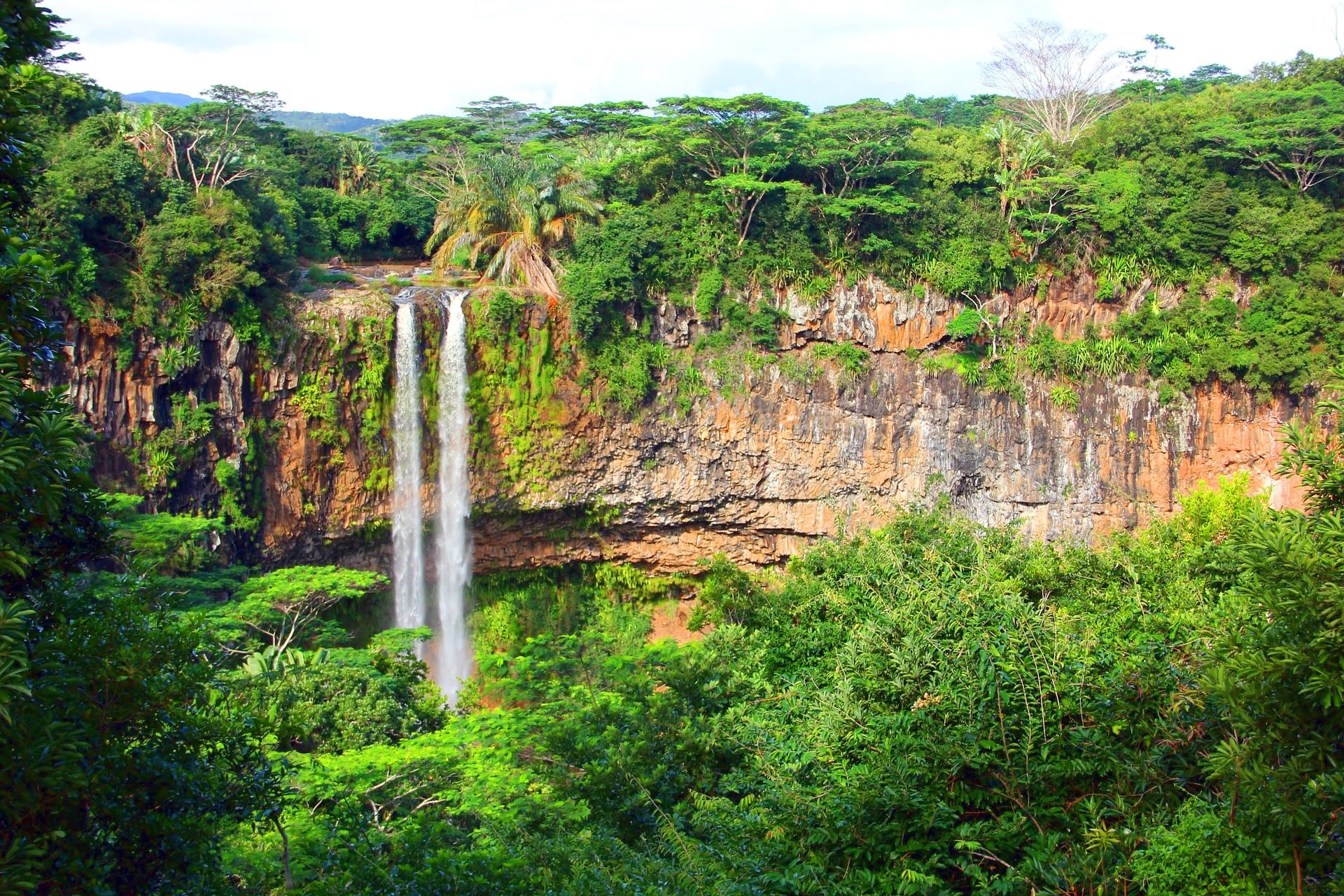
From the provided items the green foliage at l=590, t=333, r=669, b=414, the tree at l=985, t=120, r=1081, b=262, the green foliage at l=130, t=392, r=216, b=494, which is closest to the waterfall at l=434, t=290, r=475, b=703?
the green foliage at l=590, t=333, r=669, b=414

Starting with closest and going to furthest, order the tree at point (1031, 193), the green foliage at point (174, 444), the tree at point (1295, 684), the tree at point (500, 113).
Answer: the tree at point (1295, 684)
the green foliage at point (174, 444)
the tree at point (1031, 193)
the tree at point (500, 113)

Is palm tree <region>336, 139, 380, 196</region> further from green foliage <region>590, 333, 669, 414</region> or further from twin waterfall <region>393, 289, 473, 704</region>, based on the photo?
green foliage <region>590, 333, 669, 414</region>

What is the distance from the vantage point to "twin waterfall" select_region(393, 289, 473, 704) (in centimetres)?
1856

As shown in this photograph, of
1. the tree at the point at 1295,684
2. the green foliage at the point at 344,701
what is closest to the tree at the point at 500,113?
the green foliage at the point at 344,701

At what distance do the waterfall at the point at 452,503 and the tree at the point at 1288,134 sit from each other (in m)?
17.0

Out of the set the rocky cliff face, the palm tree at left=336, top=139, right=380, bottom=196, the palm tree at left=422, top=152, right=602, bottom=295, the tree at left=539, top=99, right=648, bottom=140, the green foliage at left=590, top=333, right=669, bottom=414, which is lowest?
the rocky cliff face

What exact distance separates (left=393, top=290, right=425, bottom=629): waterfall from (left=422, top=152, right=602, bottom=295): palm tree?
2084 millimetres

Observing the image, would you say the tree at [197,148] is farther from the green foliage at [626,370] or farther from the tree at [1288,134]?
the tree at [1288,134]

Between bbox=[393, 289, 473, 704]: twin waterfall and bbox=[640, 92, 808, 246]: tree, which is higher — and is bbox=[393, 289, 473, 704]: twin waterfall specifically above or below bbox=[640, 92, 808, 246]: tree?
below

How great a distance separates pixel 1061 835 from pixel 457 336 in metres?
15.6

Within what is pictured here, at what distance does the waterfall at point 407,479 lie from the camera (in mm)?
18391

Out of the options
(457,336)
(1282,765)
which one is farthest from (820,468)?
(1282,765)

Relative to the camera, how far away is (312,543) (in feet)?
60.1

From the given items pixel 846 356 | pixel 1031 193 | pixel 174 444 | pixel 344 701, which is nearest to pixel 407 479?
pixel 174 444
